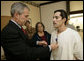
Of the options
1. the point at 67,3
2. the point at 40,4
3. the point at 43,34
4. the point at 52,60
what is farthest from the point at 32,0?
the point at 52,60

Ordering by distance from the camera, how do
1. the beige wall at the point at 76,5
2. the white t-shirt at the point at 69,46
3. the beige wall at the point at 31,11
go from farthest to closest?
the beige wall at the point at 76,5 → the beige wall at the point at 31,11 → the white t-shirt at the point at 69,46

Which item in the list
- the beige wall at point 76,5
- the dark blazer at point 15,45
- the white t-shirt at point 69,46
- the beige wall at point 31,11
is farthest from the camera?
the beige wall at point 76,5

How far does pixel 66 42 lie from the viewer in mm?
1624

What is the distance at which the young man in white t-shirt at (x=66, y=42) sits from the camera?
5.29 feet

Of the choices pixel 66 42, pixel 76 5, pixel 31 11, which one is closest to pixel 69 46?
pixel 66 42

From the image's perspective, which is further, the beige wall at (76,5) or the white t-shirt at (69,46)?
the beige wall at (76,5)

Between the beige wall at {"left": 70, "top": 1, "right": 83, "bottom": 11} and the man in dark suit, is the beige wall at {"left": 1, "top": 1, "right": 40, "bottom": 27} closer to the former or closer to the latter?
the beige wall at {"left": 70, "top": 1, "right": 83, "bottom": 11}

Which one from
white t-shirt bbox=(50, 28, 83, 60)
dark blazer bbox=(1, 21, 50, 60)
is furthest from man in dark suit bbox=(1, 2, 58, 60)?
white t-shirt bbox=(50, 28, 83, 60)

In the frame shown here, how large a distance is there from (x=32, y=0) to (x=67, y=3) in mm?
1403

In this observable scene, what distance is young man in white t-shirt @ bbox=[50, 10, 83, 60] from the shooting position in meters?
1.61

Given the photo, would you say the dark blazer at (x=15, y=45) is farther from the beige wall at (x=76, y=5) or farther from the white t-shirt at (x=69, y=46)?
the beige wall at (x=76, y=5)

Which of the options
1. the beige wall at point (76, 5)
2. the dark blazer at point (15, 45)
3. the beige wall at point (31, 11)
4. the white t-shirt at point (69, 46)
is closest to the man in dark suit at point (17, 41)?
the dark blazer at point (15, 45)

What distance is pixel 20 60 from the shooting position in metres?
1.42

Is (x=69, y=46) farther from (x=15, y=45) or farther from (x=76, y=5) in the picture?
(x=76, y=5)
